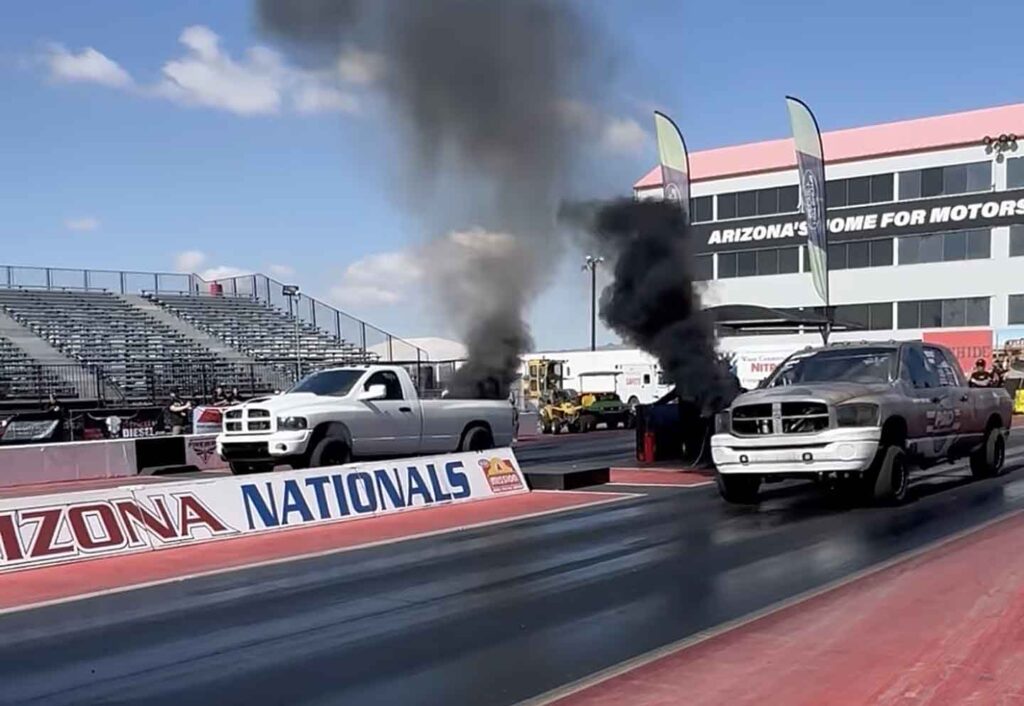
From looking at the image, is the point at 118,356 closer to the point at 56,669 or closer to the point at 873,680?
the point at 56,669

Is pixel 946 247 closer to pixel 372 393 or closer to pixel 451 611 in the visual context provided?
pixel 372 393

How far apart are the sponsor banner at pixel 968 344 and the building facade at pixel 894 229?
8 cm

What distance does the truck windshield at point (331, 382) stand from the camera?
19.0 m

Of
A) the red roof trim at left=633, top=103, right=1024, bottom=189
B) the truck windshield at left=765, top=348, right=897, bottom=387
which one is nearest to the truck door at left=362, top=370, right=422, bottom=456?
the truck windshield at left=765, top=348, right=897, bottom=387

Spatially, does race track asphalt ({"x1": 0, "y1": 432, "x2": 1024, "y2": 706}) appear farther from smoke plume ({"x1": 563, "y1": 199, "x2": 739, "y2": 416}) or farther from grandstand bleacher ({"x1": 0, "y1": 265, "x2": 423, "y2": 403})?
grandstand bleacher ({"x1": 0, "y1": 265, "x2": 423, "y2": 403})

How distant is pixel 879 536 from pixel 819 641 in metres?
4.75

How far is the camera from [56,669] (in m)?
7.05

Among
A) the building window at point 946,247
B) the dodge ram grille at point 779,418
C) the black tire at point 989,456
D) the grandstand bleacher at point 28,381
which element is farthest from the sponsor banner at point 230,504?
the building window at point 946,247

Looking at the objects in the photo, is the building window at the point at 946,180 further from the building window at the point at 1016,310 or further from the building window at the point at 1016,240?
the building window at the point at 1016,310

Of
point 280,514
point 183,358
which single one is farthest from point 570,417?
point 280,514

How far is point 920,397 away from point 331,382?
964 centimetres

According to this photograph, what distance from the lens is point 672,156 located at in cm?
3350

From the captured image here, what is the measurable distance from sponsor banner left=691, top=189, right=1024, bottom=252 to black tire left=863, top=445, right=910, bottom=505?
37.2 m

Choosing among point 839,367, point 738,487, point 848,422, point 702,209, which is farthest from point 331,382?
point 702,209
